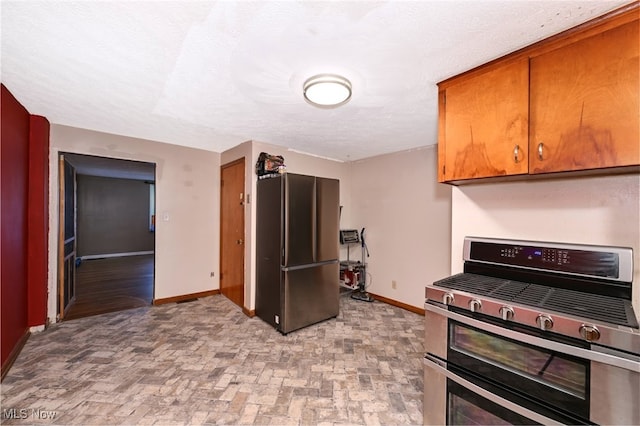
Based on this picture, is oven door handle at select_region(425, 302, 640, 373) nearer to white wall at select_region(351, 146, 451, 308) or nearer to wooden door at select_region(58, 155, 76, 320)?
white wall at select_region(351, 146, 451, 308)

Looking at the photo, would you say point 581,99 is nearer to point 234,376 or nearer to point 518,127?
point 518,127

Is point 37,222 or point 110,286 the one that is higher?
point 37,222

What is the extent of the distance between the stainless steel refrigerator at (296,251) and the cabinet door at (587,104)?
7.31ft

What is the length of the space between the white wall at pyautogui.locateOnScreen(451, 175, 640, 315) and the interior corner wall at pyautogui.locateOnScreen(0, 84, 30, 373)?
372 centimetres

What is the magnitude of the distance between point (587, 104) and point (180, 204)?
14.7 feet

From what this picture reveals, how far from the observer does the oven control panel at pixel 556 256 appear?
126 cm

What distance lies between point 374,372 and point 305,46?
2.61 m

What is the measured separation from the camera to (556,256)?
1.44 meters

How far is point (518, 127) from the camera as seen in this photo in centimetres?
144

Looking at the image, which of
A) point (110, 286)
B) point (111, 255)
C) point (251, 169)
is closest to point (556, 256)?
point (251, 169)

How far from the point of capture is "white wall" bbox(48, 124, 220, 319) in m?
3.51

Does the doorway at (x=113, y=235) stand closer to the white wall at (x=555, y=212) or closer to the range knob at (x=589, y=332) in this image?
the white wall at (x=555, y=212)

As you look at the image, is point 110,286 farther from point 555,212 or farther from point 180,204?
point 555,212

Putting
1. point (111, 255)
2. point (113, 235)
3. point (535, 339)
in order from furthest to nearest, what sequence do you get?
point (113, 235) → point (111, 255) → point (535, 339)
